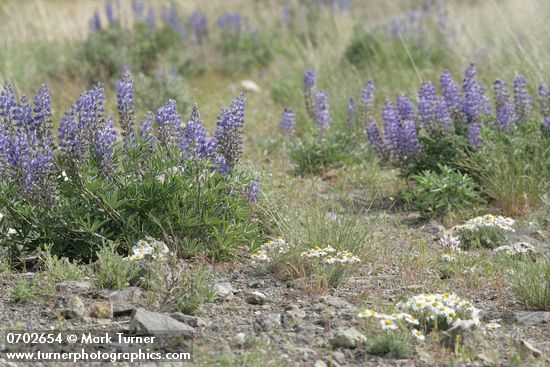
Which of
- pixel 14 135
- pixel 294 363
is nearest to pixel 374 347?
pixel 294 363

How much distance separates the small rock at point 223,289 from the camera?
4.53 m

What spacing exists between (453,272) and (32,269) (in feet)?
8.06

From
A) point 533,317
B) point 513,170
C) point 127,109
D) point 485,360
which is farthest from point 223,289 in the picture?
point 513,170

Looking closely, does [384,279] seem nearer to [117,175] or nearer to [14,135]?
[117,175]

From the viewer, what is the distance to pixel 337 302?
4465 millimetres

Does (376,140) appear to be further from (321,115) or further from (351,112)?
(351,112)

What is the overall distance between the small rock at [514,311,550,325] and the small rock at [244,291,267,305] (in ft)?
4.32

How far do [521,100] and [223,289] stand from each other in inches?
137

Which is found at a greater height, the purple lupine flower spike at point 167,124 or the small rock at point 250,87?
the purple lupine flower spike at point 167,124

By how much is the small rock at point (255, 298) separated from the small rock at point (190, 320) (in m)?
0.41

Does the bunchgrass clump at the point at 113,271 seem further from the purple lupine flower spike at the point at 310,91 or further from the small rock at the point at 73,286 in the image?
the purple lupine flower spike at the point at 310,91

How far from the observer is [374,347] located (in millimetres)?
3822

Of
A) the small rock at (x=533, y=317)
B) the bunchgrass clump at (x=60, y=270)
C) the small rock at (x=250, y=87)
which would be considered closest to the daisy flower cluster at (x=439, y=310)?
the small rock at (x=533, y=317)

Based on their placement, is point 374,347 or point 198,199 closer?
point 374,347
